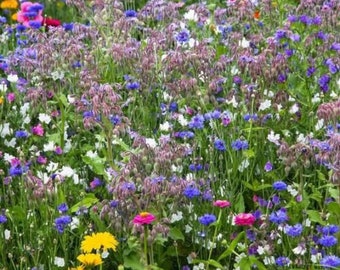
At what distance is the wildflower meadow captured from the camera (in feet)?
10.2

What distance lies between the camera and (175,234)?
125 inches

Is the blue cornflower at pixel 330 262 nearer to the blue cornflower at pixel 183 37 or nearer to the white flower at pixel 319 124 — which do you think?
the white flower at pixel 319 124

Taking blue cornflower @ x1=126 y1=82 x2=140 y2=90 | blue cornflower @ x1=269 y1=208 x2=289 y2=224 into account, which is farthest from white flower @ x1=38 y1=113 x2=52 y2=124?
blue cornflower @ x1=269 y1=208 x2=289 y2=224

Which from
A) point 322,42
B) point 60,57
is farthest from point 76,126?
point 322,42

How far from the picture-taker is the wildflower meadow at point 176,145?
3096 mm

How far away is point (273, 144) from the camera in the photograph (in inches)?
149

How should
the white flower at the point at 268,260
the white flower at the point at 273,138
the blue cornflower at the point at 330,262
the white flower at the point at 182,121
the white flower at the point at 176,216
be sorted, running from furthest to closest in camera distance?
the white flower at the point at 182,121 < the white flower at the point at 273,138 < the white flower at the point at 176,216 < the white flower at the point at 268,260 < the blue cornflower at the point at 330,262

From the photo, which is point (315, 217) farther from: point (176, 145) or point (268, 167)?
point (176, 145)

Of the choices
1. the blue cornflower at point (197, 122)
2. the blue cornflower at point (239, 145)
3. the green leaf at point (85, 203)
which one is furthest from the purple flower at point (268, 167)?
the green leaf at point (85, 203)

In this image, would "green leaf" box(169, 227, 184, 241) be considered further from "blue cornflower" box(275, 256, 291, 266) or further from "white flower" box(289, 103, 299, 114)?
"white flower" box(289, 103, 299, 114)

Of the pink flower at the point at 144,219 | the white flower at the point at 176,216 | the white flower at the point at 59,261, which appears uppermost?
the pink flower at the point at 144,219

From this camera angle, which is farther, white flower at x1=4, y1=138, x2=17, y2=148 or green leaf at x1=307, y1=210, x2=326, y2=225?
white flower at x1=4, y1=138, x2=17, y2=148

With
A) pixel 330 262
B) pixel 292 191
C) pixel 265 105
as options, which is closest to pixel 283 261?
pixel 330 262

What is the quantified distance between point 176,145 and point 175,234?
0.35m
